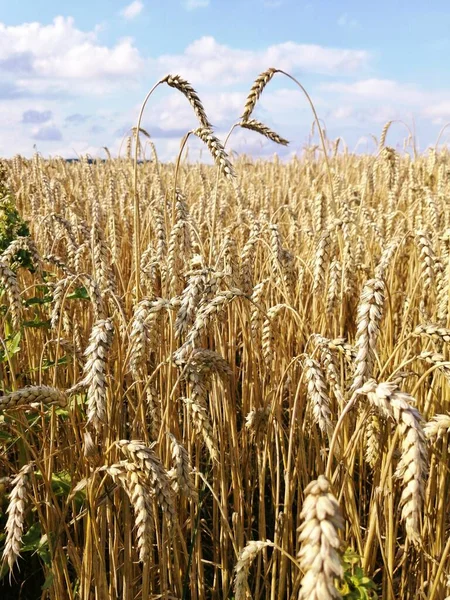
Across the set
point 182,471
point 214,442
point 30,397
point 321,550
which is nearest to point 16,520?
point 30,397

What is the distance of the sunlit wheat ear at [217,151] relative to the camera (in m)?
1.47

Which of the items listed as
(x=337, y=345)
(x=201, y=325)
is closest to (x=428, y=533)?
(x=337, y=345)

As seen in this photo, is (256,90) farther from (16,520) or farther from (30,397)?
(16,520)

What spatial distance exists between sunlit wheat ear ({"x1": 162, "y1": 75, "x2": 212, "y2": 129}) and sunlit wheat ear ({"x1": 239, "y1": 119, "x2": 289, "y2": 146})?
35 centimetres

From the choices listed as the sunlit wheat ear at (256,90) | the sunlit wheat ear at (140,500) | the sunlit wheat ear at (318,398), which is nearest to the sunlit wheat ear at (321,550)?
the sunlit wheat ear at (140,500)

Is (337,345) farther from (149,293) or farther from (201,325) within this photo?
(149,293)

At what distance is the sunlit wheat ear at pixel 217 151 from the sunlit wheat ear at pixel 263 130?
0.40 m

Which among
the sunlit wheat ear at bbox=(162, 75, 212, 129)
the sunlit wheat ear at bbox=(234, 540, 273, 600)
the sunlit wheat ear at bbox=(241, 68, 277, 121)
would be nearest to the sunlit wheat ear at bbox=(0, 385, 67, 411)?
the sunlit wheat ear at bbox=(234, 540, 273, 600)

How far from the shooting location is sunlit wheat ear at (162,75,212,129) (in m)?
1.63

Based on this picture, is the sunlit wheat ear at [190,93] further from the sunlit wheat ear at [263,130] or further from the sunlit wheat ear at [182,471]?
the sunlit wheat ear at [182,471]

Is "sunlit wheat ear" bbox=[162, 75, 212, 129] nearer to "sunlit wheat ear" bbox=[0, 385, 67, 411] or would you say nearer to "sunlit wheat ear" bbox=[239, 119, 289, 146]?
"sunlit wheat ear" bbox=[239, 119, 289, 146]

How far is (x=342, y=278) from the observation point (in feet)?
6.55

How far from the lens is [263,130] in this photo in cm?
204

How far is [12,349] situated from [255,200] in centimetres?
→ 353
